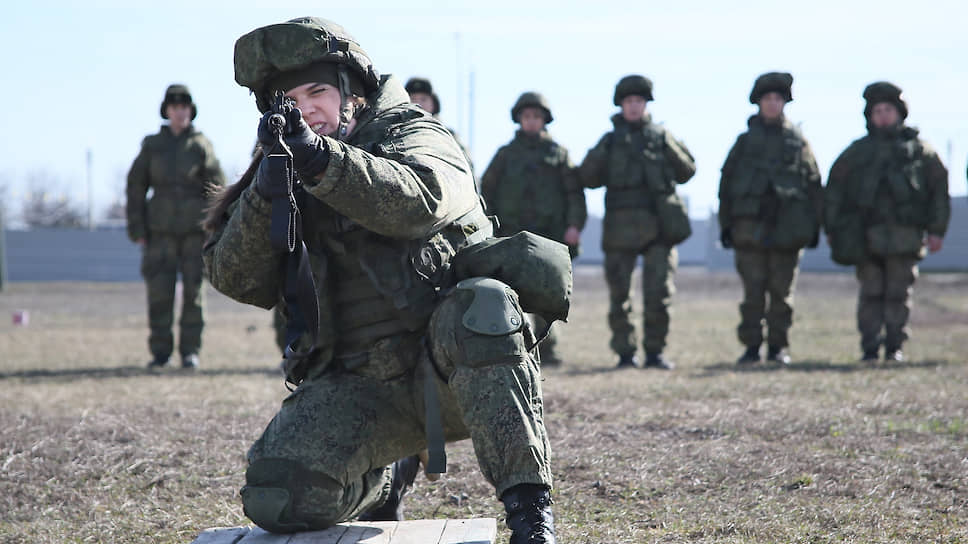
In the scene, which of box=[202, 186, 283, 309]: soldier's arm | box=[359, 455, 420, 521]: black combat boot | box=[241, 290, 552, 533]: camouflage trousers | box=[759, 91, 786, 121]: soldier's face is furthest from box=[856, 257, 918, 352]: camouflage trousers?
box=[202, 186, 283, 309]: soldier's arm

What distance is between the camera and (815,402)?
23.9ft

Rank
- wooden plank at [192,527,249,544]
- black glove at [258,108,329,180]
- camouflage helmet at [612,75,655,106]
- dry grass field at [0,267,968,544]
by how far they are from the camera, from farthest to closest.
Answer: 1. camouflage helmet at [612,75,655,106]
2. dry grass field at [0,267,968,544]
3. wooden plank at [192,527,249,544]
4. black glove at [258,108,329,180]

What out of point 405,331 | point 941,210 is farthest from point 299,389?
point 941,210

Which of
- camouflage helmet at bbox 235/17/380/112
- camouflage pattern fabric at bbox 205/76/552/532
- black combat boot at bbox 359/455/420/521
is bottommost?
black combat boot at bbox 359/455/420/521

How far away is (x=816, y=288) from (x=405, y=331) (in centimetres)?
2093

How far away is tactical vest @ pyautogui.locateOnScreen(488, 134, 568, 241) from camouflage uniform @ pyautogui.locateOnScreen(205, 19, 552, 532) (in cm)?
626

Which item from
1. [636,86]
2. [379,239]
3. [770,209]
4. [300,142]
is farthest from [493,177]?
[300,142]

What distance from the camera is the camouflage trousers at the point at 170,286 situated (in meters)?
10.8

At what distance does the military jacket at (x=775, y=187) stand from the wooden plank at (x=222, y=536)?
7286 mm

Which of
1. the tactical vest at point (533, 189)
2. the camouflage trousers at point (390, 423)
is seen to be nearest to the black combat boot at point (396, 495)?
the camouflage trousers at point (390, 423)

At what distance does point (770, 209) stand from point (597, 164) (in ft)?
5.30

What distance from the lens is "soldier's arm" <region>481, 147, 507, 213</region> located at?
10703mm

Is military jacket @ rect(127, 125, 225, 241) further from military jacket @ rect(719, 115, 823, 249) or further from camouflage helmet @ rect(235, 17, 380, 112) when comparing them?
camouflage helmet @ rect(235, 17, 380, 112)

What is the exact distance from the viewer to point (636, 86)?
1009 centimetres
